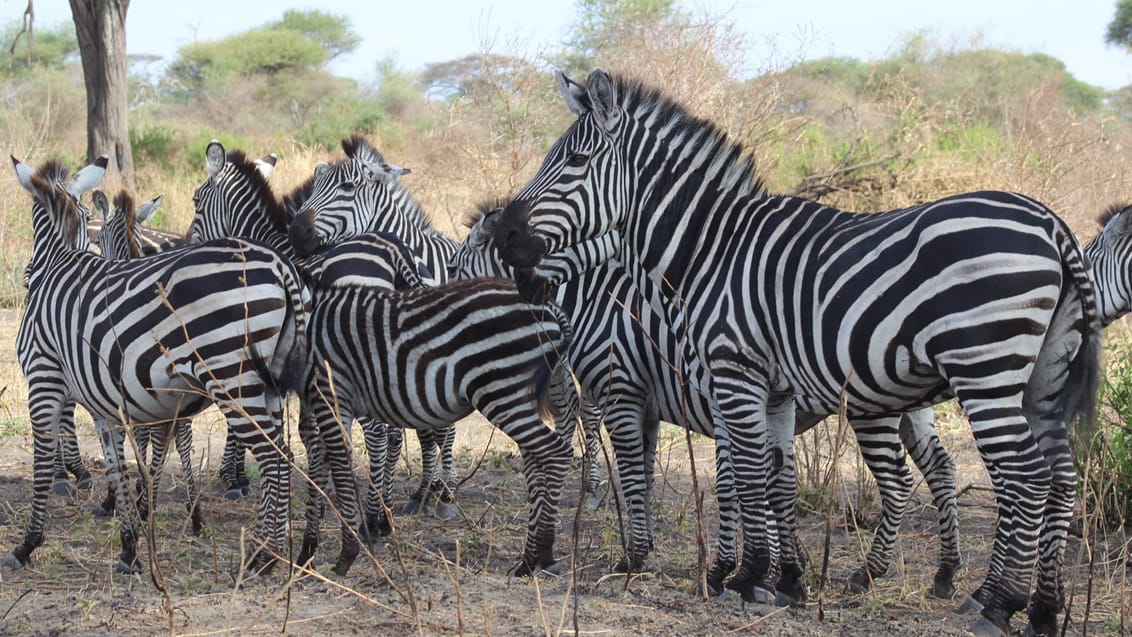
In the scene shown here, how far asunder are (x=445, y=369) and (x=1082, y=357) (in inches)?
105

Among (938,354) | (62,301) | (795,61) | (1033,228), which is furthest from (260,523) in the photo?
(795,61)

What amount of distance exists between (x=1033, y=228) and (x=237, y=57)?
135ft

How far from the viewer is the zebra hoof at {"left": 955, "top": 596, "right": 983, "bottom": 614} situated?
460 cm

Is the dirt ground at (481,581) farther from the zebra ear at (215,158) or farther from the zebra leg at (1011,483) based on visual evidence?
the zebra ear at (215,158)

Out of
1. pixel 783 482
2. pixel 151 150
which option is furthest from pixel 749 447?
pixel 151 150

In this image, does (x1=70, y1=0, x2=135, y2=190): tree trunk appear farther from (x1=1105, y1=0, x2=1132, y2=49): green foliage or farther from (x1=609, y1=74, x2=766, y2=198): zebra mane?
(x1=1105, y1=0, x2=1132, y2=49): green foliage

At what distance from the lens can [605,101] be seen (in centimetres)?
497

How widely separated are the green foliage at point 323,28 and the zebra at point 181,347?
43.8 metres

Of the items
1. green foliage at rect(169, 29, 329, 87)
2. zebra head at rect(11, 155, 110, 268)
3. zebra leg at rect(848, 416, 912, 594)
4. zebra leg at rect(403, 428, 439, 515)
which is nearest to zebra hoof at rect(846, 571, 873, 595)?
zebra leg at rect(848, 416, 912, 594)

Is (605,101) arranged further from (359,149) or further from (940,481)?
(359,149)

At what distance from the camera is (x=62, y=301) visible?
5.63m

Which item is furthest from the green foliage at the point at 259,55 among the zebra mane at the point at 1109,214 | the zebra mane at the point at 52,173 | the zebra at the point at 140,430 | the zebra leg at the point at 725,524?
the zebra leg at the point at 725,524

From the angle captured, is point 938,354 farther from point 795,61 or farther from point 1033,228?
point 795,61

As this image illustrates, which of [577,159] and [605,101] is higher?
[605,101]
